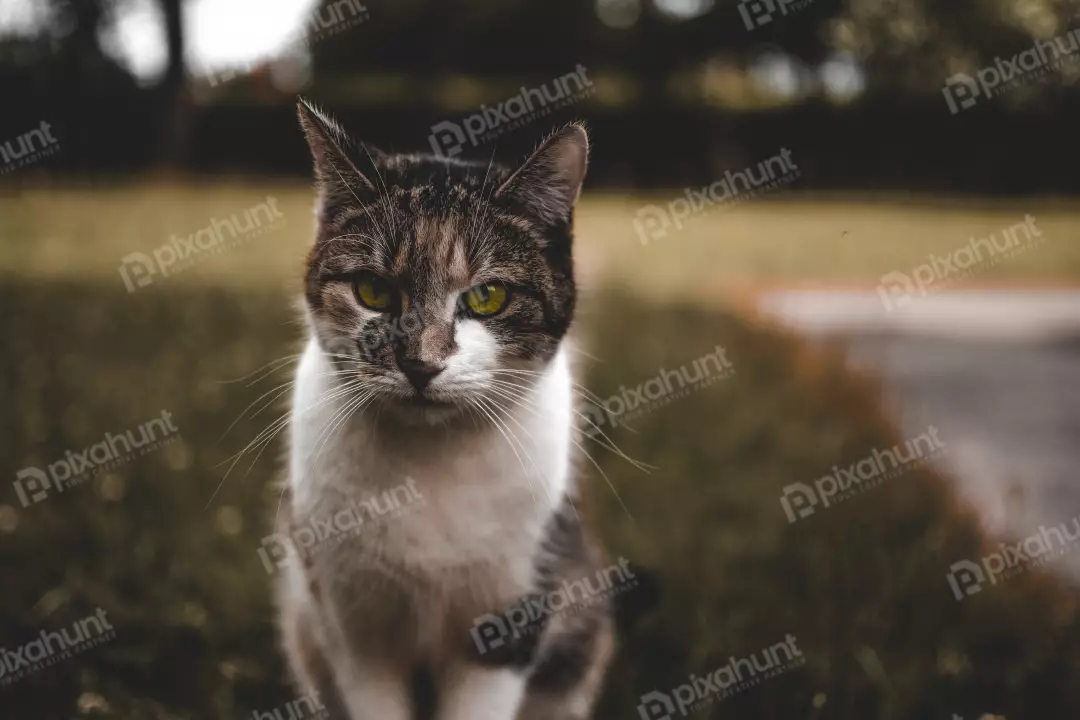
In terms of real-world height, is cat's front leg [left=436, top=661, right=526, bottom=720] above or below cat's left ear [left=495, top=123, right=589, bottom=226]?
below

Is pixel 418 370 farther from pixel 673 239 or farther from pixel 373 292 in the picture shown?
pixel 673 239

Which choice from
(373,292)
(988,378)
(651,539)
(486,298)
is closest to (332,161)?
(373,292)

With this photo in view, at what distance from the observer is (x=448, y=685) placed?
1.70 m

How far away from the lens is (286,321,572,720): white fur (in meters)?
1.57

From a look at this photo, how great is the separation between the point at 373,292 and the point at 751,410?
2.86 m

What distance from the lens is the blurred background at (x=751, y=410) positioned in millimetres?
2043

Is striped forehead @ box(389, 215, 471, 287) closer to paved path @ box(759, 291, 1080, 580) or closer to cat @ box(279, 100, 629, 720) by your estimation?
cat @ box(279, 100, 629, 720)

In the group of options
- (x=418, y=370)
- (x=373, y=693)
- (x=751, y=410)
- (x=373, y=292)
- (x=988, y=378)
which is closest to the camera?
(x=418, y=370)

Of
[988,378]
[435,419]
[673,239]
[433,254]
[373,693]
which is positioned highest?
[673,239]

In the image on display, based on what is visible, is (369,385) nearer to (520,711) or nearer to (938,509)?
(520,711)

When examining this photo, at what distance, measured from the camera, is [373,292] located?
157 cm

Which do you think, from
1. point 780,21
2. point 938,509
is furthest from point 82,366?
point 938,509

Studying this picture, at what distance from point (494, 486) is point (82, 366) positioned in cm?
333

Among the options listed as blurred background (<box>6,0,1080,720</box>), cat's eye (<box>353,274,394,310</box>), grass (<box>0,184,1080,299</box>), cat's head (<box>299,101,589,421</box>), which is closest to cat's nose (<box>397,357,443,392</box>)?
cat's head (<box>299,101,589,421</box>)
